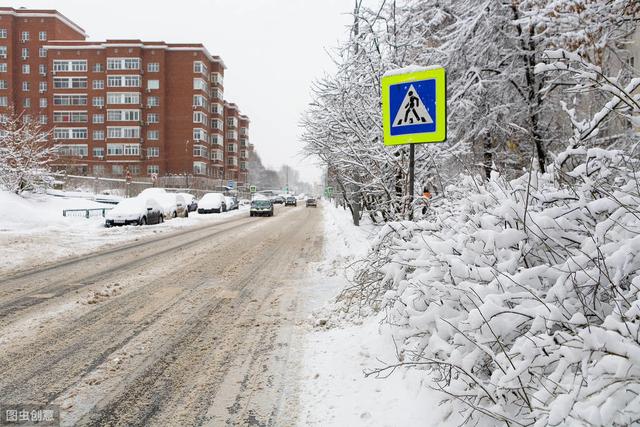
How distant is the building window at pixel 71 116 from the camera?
75688mm

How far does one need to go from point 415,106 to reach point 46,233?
18.5m

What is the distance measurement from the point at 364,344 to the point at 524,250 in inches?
96.6

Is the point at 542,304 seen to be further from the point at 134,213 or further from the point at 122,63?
the point at 122,63

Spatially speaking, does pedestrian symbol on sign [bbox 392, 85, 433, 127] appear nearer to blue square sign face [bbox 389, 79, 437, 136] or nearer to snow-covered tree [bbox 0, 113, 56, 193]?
blue square sign face [bbox 389, 79, 437, 136]

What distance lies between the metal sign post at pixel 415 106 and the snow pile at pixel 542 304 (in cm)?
179

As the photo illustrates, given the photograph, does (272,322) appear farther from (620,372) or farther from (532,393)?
(620,372)

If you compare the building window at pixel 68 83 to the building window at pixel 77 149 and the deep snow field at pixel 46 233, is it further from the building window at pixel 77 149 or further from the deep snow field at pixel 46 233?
the deep snow field at pixel 46 233

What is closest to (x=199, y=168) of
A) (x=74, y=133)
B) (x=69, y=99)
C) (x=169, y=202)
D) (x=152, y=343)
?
(x=74, y=133)

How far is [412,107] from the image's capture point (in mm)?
5363

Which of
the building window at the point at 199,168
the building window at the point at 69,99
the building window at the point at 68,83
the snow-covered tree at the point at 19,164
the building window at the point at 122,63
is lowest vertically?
the snow-covered tree at the point at 19,164

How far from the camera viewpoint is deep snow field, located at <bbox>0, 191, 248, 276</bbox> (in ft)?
41.1

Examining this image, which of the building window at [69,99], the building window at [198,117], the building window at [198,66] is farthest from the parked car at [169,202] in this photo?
the building window at [69,99]

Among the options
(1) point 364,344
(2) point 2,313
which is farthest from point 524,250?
(2) point 2,313

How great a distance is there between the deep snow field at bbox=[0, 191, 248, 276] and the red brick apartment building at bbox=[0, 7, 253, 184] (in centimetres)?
4848
